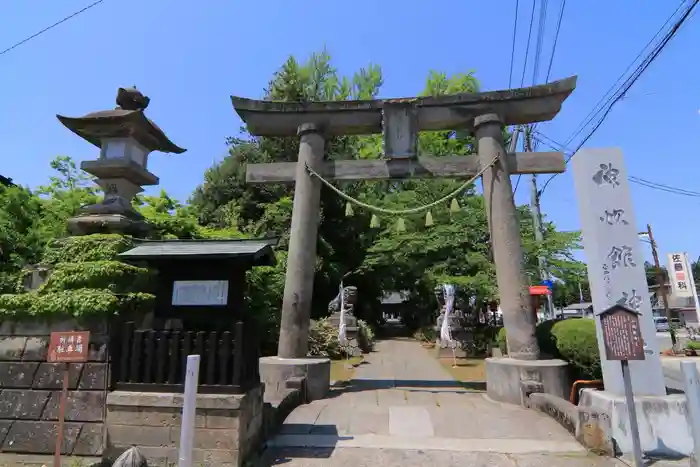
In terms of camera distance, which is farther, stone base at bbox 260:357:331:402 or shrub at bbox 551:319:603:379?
stone base at bbox 260:357:331:402

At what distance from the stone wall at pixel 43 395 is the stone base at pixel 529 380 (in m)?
6.95

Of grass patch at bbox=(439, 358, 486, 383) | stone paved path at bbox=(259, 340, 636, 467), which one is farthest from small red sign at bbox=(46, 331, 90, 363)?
grass patch at bbox=(439, 358, 486, 383)

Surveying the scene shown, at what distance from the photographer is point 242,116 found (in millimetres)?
10133

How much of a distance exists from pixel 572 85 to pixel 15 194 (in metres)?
14.1

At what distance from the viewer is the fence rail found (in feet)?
16.4

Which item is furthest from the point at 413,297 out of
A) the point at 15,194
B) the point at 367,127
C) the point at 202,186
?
the point at 15,194

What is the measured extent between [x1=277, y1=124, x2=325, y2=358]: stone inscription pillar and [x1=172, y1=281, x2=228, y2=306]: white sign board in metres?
3.25

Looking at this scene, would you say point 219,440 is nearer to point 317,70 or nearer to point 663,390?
point 663,390

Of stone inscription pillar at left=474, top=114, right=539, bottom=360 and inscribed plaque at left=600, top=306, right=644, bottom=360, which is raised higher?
stone inscription pillar at left=474, top=114, right=539, bottom=360

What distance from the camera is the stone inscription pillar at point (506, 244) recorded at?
28.0ft

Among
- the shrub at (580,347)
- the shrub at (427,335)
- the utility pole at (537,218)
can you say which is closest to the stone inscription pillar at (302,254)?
the shrub at (580,347)

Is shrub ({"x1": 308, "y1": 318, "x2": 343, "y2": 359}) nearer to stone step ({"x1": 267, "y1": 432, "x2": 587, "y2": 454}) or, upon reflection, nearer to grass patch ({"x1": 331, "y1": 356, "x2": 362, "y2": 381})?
grass patch ({"x1": 331, "y1": 356, "x2": 362, "y2": 381})

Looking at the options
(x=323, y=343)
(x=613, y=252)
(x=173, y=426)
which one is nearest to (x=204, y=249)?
(x=173, y=426)

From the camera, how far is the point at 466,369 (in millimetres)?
13117
